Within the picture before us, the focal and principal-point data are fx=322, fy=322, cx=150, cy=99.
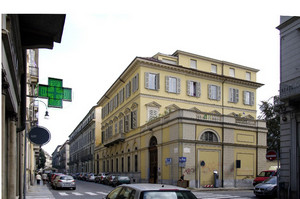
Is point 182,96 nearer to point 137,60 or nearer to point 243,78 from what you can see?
point 137,60

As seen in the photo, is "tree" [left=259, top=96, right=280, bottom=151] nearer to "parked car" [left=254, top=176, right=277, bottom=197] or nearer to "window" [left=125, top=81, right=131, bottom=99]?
"window" [left=125, top=81, right=131, bottom=99]

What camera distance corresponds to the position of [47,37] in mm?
10094

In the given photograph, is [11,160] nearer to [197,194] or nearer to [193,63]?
[197,194]

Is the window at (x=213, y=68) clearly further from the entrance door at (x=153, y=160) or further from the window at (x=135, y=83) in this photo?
the entrance door at (x=153, y=160)

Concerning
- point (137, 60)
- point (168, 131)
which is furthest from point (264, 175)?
point (137, 60)

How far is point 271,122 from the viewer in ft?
156

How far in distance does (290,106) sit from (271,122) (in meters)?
31.1

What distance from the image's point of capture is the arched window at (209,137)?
31.4m

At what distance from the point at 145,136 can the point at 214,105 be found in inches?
427

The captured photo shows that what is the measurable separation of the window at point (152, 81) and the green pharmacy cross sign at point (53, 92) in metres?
25.7

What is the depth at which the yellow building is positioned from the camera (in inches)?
1197

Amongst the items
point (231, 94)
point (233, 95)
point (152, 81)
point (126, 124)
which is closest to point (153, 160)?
point (152, 81)

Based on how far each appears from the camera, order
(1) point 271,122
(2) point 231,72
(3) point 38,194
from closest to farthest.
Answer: (3) point 38,194 < (2) point 231,72 < (1) point 271,122

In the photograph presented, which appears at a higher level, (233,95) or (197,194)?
(233,95)
